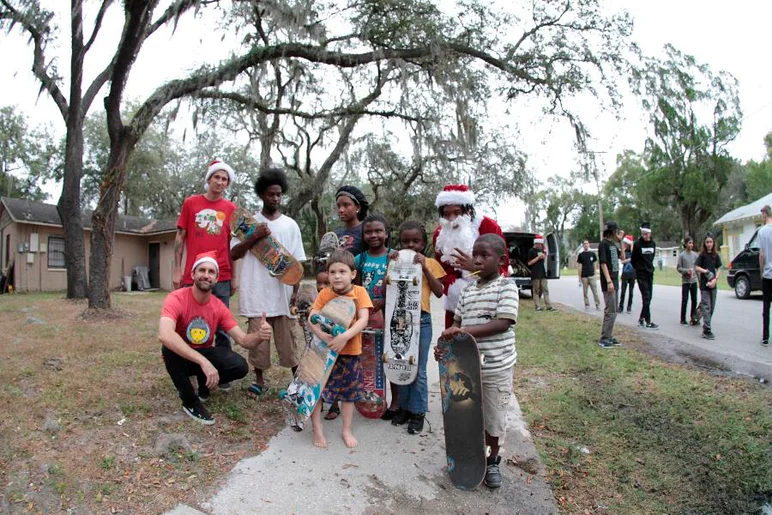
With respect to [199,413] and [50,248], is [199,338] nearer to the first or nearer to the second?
[199,413]

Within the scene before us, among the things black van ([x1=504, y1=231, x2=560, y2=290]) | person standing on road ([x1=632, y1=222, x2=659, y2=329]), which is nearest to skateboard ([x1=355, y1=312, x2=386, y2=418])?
person standing on road ([x1=632, y1=222, x2=659, y2=329])

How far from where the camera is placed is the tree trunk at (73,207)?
12016 mm

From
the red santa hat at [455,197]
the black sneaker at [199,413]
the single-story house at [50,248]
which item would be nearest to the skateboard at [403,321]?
the red santa hat at [455,197]

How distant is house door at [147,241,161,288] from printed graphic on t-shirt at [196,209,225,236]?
62.8 ft

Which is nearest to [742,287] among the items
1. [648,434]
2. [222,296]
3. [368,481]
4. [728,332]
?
[728,332]

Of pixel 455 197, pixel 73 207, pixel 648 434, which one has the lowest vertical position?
pixel 648 434

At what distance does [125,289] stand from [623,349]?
19182 mm

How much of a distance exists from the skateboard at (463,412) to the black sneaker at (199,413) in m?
1.76

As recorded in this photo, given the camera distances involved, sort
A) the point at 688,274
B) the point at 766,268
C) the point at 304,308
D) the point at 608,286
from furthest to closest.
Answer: the point at 688,274
the point at 766,268
the point at 608,286
the point at 304,308

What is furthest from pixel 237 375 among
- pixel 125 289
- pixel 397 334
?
pixel 125 289

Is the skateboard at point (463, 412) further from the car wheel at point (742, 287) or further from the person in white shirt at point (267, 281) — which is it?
the car wheel at point (742, 287)

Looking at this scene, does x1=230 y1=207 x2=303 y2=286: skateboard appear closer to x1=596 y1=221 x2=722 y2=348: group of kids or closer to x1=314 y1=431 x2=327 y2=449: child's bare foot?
x1=314 y1=431 x2=327 y2=449: child's bare foot

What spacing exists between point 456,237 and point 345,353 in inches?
48.7

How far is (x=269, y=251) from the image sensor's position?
397 cm
